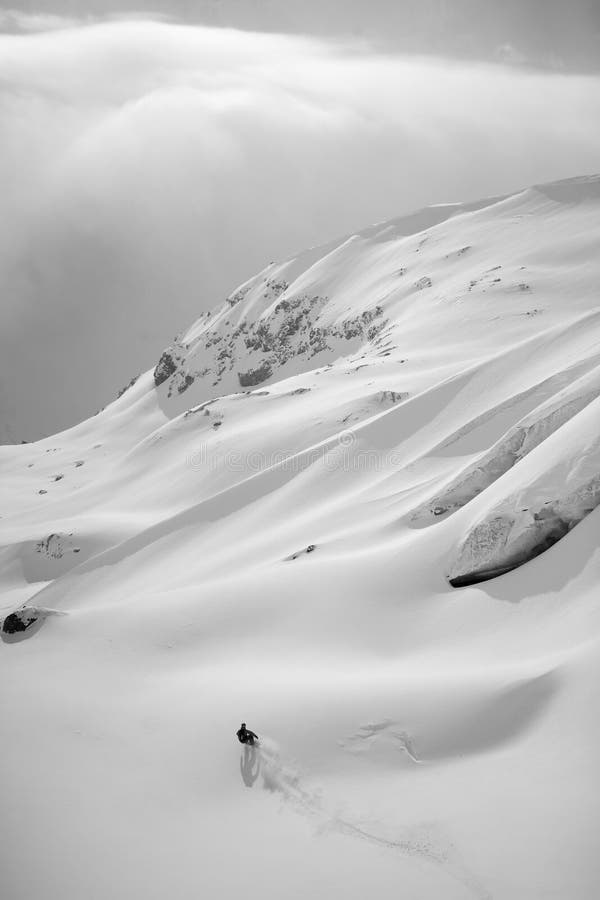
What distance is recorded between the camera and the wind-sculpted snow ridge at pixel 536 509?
1420 cm

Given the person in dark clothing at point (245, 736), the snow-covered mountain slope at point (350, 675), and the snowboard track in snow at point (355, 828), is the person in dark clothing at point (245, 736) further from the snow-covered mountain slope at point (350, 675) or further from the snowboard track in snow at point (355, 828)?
the snow-covered mountain slope at point (350, 675)

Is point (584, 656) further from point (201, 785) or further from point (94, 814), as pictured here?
point (94, 814)

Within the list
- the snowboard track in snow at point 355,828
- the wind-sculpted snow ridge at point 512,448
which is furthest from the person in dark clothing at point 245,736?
the wind-sculpted snow ridge at point 512,448

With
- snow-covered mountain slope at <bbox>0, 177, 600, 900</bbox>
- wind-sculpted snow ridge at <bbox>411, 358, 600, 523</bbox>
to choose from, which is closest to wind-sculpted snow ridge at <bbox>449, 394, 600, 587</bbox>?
snow-covered mountain slope at <bbox>0, 177, 600, 900</bbox>

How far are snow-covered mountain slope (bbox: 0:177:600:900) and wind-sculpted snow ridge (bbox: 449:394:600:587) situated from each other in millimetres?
50

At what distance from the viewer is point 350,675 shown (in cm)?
1347

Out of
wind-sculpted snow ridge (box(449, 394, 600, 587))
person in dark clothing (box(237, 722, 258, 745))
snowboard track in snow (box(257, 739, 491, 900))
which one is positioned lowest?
snowboard track in snow (box(257, 739, 491, 900))

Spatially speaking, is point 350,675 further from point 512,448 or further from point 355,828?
point 512,448

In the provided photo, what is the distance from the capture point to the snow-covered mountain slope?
959cm

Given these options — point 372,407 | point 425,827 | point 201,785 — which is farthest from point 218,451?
point 425,827

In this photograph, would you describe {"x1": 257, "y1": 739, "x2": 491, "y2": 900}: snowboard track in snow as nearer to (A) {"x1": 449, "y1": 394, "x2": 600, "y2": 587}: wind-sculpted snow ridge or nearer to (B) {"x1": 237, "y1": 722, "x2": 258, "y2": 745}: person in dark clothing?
(B) {"x1": 237, "y1": 722, "x2": 258, "y2": 745}: person in dark clothing

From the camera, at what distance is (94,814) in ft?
37.3

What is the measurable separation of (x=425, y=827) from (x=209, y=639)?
8.68 metres

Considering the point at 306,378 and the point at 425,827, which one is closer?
the point at 425,827
